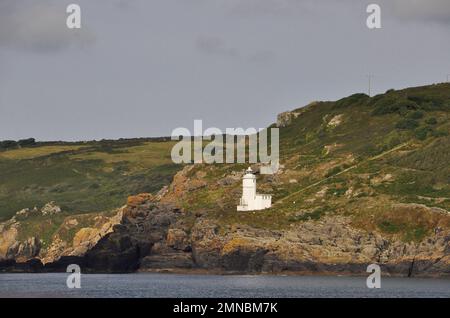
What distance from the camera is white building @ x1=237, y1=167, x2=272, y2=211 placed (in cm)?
17000

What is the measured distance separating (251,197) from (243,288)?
60.5 m

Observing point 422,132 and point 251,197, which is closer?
point 251,197

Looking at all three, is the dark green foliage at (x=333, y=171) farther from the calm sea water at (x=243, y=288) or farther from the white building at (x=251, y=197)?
the calm sea water at (x=243, y=288)

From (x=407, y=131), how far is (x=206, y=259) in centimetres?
5810

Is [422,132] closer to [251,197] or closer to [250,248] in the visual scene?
[251,197]

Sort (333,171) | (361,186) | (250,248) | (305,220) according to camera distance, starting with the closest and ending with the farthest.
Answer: (250,248), (305,220), (361,186), (333,171)

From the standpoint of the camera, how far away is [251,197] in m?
171

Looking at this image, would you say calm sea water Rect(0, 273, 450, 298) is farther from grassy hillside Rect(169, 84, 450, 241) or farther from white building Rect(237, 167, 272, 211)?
white building Rect(237, 167, 272, 211)

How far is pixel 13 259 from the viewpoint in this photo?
193 metres

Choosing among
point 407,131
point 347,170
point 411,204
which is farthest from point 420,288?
point 407,131

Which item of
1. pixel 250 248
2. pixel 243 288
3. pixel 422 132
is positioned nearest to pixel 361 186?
pixel 250 248

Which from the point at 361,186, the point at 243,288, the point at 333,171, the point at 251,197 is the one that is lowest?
the point at 243,288

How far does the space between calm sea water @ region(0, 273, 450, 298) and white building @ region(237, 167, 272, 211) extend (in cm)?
3144
